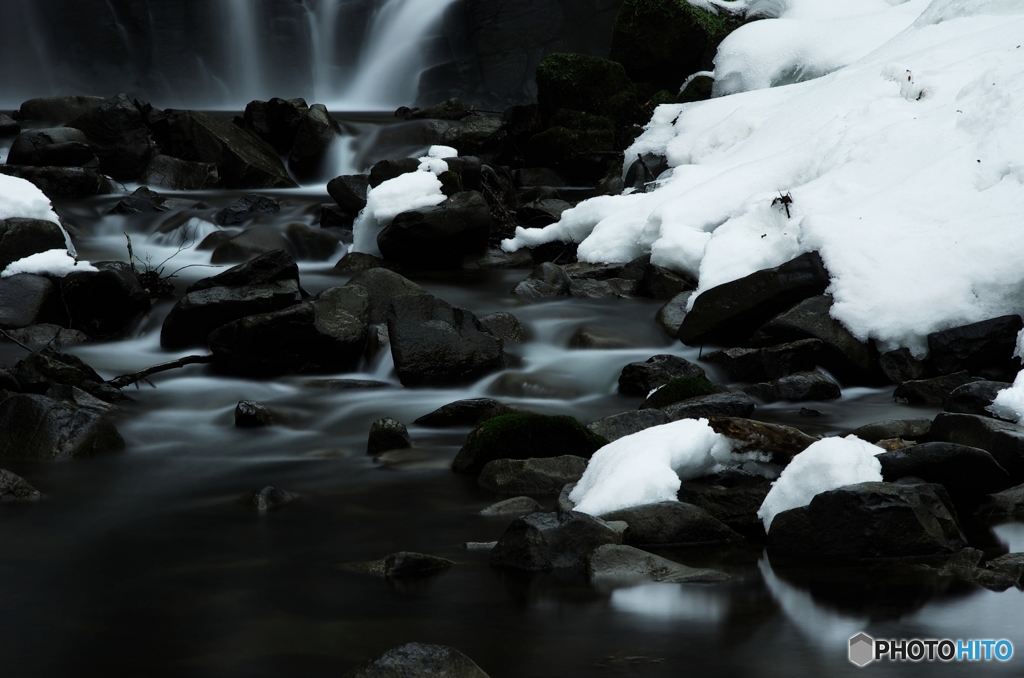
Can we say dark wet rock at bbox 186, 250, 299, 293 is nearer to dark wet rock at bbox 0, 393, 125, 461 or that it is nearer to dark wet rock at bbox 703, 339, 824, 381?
dark wet rock at bbox 0, 393, 125, 461

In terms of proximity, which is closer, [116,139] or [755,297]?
[755,297]

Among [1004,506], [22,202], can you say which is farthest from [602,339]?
[22,202]

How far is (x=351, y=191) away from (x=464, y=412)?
7.08 meters

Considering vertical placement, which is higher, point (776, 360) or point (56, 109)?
point (56, 109)

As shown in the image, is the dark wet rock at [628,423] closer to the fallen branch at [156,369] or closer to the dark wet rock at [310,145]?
the fallen branch at [156,369]

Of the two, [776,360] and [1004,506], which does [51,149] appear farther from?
[1004,506]

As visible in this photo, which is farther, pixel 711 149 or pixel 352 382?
pixel 711 149

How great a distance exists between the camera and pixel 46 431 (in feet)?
17.7

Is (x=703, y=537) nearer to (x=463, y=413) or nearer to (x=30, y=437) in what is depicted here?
(x=463, y=413)

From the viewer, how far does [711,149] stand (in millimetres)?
12312

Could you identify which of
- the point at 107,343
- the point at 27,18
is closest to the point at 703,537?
the point at 107,343

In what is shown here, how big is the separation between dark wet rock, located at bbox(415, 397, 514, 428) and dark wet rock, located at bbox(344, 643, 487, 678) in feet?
12.6

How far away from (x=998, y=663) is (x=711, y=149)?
1039 centimetres

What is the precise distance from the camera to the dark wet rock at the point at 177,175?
1462 cm
